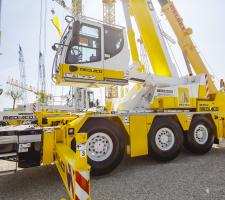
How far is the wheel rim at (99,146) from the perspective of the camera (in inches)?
157

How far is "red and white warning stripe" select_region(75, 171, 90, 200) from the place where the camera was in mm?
2082

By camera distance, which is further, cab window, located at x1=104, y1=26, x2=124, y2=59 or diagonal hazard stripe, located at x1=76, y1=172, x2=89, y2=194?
cab window, located at x1=104, y1=26, x2=124, y2=59

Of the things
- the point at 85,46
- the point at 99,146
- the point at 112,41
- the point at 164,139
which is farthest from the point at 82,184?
the point at 112,41

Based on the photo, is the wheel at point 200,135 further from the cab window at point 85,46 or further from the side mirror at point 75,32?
the side mirror at point 75,32

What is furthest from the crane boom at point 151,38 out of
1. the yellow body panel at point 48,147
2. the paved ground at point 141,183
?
the yellow body panel at point 48,147

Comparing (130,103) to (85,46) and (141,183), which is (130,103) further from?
(141,183)

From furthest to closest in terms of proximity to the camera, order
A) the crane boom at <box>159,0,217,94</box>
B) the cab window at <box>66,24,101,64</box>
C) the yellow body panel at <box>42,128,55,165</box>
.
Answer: the crane boom at <box>159,0,217,94</box>, the cab window at <box>66,24,101,64</box>, the yellow body panel at <box>42,128,55,165</box>

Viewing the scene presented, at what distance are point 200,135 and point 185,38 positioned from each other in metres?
3.63

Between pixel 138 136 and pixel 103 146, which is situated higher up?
pixel 138 136

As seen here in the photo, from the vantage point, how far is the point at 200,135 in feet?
18.5

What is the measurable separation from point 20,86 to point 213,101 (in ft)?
185

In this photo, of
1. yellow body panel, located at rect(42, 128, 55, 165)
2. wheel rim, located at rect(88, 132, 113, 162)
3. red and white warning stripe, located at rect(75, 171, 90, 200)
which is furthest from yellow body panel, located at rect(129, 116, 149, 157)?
red and white warning stripe, located at rect(75, 171, 90, 200)

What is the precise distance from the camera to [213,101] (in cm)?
620

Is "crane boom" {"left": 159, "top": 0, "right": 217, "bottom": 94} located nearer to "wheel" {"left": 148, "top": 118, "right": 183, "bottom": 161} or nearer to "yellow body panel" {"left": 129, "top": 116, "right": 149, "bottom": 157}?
"wheel" {"left": 148, "top": 118, "right": 183, "bottom": 161}
